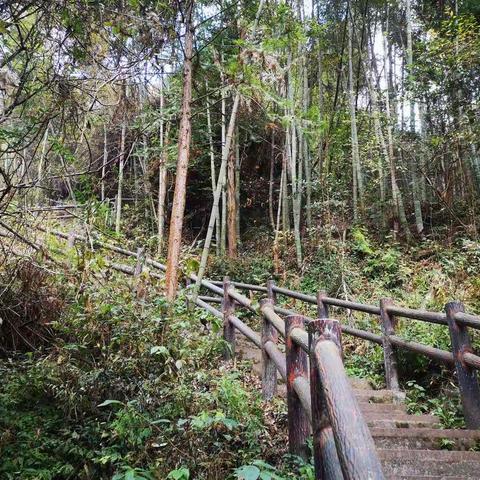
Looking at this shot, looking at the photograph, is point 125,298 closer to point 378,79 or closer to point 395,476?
point 395,476

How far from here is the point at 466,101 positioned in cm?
943

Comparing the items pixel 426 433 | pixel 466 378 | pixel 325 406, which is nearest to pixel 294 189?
pixel 466 378

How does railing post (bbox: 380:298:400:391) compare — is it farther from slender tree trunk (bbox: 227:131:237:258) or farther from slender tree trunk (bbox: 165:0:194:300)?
slender tree trunk (bbox: 227:131:237:258)

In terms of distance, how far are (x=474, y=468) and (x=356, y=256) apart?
8713mm

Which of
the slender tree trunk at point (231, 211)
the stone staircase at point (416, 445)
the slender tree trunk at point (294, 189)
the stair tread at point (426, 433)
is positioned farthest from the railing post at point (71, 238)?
the slender tree trunk at point (231, 211)

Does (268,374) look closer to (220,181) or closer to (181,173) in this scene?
(181,173)

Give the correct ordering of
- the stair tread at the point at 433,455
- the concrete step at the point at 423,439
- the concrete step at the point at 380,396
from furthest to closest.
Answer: the concrete step at the point at 380,396, the concrete step at the point at 423,439, the stair tread at the point at 433,455

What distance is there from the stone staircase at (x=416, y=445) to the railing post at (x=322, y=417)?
3.65ft

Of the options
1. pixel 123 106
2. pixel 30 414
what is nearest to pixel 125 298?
pixel 30 414

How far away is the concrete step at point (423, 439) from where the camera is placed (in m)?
2.84

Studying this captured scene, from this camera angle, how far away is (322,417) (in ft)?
5.10

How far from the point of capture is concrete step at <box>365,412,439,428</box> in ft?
10.7

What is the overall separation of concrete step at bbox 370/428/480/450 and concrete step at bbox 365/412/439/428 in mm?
321

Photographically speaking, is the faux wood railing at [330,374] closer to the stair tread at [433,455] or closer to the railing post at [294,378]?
the railing post at [294,378]
